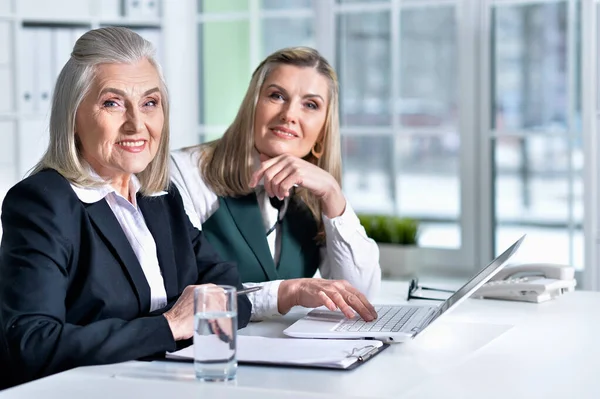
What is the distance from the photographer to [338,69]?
15.9 feet

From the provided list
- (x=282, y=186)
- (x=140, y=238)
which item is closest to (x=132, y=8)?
(x=282, y=186)

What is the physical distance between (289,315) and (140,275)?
1.36 ft

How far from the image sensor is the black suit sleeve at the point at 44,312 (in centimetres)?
161

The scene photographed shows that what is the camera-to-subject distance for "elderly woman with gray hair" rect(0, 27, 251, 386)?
1633 mm

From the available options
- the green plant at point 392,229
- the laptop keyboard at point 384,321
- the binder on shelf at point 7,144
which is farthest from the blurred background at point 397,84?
the laptop keyboard at point 384,321

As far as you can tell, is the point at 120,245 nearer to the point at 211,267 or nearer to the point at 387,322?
the point at 211,267

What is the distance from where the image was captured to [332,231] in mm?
2438

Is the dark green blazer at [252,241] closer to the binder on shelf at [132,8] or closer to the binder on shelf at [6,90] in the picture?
the binder on shelf at [6,90]

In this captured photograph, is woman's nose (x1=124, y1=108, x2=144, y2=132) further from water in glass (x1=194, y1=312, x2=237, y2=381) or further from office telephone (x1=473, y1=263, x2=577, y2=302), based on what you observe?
office telephone (x1=473, y1=263, x2=577, y2=302)

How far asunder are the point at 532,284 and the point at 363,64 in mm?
2652

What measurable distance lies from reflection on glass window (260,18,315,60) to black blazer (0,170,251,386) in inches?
124

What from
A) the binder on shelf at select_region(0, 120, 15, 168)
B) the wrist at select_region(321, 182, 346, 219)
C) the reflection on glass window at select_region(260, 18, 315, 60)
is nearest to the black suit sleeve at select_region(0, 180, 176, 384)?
the wrist at select_region(321, 182, 346, 219)

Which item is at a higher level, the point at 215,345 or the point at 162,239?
the point at 162,239

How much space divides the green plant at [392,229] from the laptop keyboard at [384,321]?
2.32 m
